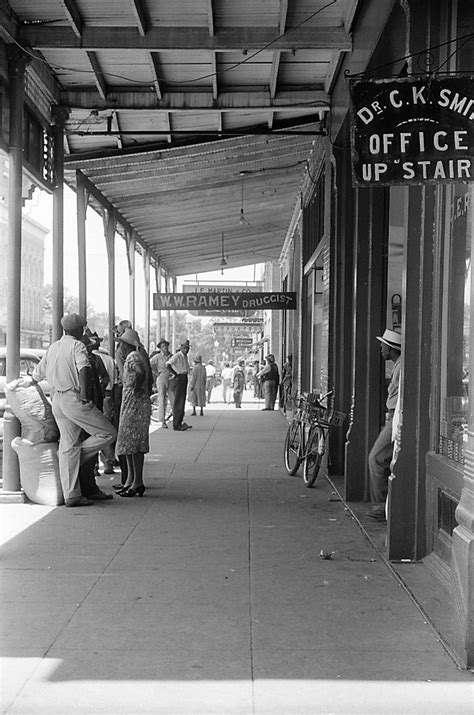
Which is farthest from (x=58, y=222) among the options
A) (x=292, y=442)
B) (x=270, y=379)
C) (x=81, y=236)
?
(x=270, y=379)

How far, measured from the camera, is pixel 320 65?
35.0 ft

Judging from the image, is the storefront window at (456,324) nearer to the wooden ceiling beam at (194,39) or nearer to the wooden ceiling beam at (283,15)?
the wooden ceiling beam at (283,15)

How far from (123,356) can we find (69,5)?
14.5ft

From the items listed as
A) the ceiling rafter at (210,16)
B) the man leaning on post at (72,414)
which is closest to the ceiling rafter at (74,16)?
the ceiling rafter at (210,16)

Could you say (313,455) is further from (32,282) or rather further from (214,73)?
(32,282)

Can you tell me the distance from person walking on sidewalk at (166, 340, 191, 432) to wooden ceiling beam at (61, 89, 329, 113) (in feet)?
23.7

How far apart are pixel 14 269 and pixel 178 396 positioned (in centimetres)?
879

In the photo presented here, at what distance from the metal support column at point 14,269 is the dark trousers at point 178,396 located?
841 centimetres

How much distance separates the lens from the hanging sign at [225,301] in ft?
65.6

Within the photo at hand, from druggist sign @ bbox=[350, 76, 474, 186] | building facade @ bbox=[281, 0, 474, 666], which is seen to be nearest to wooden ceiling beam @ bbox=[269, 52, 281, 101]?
building facade @ bbox=[281, 0, 474, 666]

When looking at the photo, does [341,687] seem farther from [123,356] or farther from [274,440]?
[274,440]

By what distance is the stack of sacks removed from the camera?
8.98 metres

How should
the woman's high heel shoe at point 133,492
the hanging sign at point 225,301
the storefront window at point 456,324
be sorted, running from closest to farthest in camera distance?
1. the storefront window at point 456,324
2. the woman's high heel shoe at point 133,492
3. the hanging sign at point 225,301

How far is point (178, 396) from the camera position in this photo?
1786 cm
